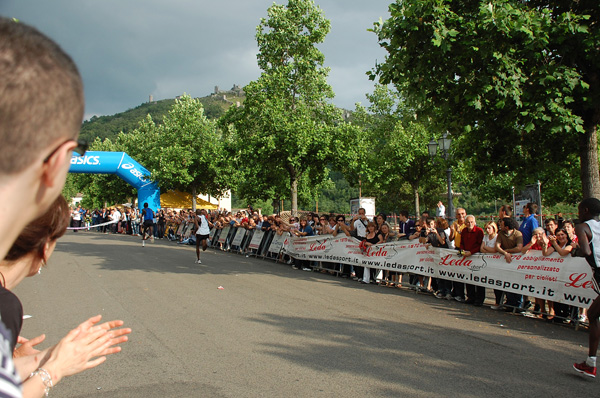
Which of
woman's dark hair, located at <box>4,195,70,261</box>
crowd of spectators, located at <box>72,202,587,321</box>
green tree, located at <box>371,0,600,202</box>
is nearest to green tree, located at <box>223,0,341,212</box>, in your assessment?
crowd of spectators, located at <box>72,202,587,321</box>

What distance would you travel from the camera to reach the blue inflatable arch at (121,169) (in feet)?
109

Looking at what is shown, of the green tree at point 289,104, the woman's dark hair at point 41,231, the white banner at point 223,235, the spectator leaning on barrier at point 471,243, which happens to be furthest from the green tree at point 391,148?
the woman's dark hair at point 41,231

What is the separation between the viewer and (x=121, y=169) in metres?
35.3

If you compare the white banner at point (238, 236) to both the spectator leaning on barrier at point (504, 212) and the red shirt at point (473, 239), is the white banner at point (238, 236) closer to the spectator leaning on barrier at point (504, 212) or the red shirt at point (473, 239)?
the red shirt at point (473, 239)

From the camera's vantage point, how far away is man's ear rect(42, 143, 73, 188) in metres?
1.03

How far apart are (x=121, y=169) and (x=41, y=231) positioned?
35489 mm

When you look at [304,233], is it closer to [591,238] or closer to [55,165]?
[591,238]

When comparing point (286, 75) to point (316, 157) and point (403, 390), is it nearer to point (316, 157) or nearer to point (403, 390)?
point (316, 157)

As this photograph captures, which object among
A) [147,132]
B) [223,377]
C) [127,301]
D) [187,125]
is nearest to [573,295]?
[223,377]

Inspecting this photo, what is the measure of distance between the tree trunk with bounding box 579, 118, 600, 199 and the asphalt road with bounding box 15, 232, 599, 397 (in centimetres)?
394

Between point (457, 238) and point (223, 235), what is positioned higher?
point (457, 238)

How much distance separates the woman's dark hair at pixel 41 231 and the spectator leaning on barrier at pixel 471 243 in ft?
29.6

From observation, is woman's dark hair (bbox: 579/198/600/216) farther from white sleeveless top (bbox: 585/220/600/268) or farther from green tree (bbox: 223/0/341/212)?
green tree (bbox: 223/0/341/212)

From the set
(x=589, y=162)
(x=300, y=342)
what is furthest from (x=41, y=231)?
(x=589, y=162)
